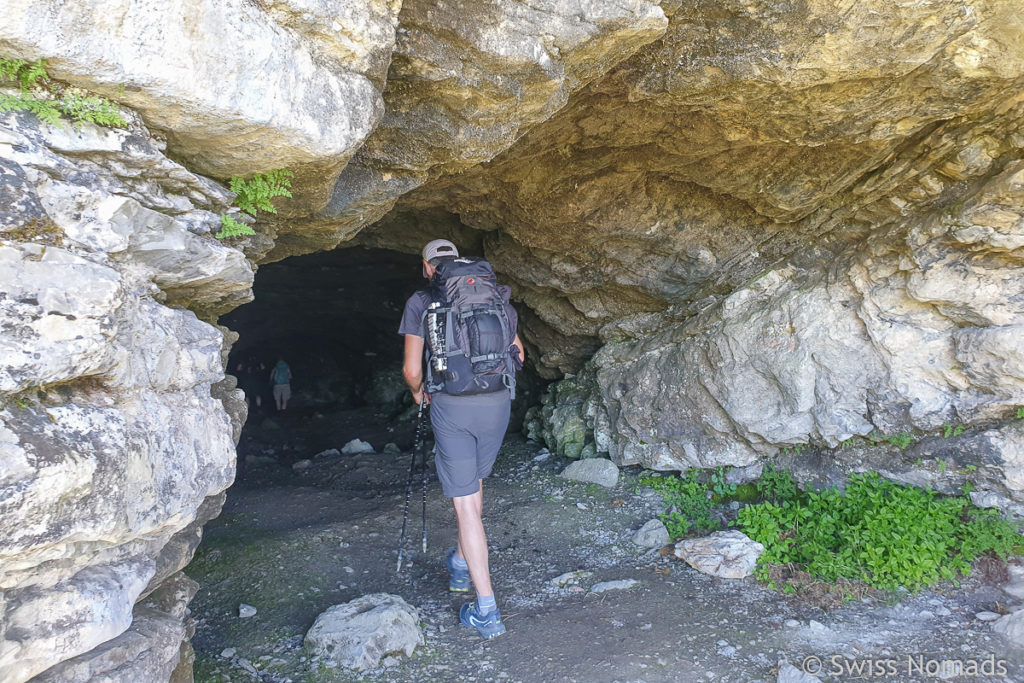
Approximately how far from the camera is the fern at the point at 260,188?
3004 millimetres

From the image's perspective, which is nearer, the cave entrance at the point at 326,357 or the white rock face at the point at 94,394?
the white rock face at the point at 94,394

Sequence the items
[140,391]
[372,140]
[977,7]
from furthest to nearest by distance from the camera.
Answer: [372,140] → [977,7] → [140,391]

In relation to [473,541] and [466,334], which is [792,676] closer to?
[473,541]

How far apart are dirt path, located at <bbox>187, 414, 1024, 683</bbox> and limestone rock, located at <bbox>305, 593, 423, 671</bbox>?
0.08 metres

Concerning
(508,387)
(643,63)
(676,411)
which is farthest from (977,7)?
(676,411)

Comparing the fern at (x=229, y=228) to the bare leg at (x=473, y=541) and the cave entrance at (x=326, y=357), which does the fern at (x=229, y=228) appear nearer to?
the bare leg at (x=473, y=541)

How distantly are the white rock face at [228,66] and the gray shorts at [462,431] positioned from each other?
1567mm

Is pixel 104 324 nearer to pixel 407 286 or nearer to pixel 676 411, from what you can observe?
pixel 676 411

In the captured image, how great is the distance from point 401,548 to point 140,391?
258 centimetres

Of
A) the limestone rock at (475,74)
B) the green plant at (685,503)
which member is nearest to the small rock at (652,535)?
the green plant at (685,503)

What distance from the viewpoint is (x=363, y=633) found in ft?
12.1

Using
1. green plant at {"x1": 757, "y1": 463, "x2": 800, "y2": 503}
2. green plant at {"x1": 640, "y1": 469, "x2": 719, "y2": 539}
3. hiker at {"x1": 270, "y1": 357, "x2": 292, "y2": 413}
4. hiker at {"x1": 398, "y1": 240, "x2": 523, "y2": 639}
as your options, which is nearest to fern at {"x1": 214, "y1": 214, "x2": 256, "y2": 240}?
hiker at {"x1": 398, "y1": 240, "x2": 523, "y2": 639}

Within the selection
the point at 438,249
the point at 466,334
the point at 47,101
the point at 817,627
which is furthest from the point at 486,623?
the point at 47,101

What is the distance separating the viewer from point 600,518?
18.0 feet
